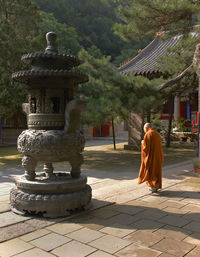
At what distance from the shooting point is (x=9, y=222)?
156 inches

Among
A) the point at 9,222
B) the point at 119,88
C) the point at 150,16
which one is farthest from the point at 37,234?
the point at 150,16

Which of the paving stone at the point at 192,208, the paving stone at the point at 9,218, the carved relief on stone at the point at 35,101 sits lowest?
the paving stone at the point at 9,218

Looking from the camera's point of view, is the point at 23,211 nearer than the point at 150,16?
Yes

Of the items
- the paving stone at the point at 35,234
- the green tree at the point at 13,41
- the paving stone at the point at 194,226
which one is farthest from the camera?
the green tree at the point at 13,41

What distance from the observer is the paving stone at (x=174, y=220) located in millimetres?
3918

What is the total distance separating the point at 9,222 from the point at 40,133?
4.51 ft

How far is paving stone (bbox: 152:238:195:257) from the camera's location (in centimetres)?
307

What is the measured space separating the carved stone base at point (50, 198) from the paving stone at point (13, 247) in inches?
32.9

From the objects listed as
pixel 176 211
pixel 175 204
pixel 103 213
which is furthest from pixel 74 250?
pixel 175 204

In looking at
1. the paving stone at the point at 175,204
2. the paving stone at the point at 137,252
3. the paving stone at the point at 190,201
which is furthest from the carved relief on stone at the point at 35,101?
the paving stone at the point at 190,201

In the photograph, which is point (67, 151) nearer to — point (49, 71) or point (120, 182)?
point (49, 71)

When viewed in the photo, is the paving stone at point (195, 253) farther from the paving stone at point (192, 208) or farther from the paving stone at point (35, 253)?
the paving stone at point (35, 253)

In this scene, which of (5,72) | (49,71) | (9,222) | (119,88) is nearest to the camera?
(9,222)

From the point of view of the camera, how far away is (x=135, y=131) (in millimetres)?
13414
